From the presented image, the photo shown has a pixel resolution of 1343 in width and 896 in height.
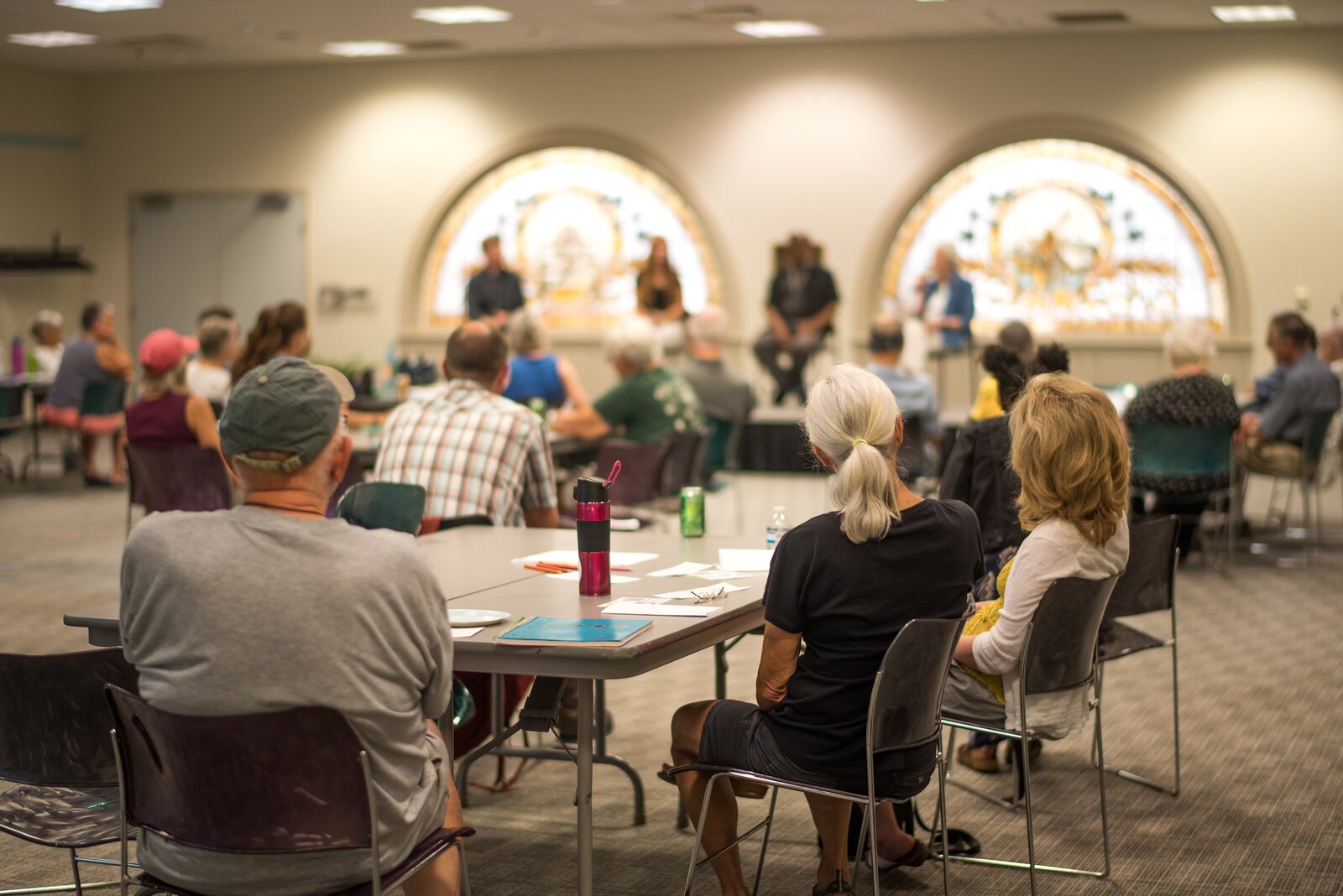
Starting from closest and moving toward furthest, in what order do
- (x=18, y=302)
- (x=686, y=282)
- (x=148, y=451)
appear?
(x=148, y=451), (x=686, y=282), (x=18, y=302)

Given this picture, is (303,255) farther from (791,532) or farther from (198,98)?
(791,532)

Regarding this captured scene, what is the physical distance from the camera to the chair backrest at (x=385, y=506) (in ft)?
13.5

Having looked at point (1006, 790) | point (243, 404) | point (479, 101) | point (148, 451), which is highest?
point (479, 101)

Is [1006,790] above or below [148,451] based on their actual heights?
below

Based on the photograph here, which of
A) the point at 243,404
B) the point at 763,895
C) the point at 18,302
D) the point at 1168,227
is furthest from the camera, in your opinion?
the point at 18,302

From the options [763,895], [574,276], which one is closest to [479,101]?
[574,276]

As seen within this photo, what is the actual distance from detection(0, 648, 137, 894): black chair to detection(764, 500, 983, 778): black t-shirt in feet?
4.32

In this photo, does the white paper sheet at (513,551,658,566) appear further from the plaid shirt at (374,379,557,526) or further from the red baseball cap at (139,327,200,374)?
the red baseball cap at (139,327,200,374)

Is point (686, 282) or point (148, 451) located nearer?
point (148, 451)

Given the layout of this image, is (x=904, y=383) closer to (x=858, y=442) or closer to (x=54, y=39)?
(x=858, y=442)

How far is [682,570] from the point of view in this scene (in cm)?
378

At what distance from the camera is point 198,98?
16.3 metres

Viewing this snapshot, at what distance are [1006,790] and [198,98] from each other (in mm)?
14257

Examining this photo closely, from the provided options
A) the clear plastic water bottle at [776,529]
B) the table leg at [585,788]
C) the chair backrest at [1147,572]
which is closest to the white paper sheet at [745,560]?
the clear plastic water bottle at [776,529]
